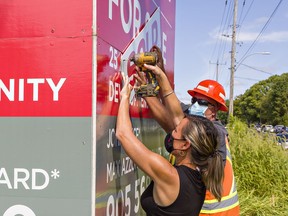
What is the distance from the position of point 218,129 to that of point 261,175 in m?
4.38

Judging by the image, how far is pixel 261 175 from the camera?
291 inches

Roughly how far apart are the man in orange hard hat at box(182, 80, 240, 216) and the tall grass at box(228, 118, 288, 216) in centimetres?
294

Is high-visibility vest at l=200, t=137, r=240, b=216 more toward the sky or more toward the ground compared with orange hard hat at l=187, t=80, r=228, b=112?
more toward the ground

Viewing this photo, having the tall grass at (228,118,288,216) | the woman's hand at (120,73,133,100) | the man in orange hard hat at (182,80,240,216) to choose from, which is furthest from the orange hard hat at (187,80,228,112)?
the tall grass at (228,118,288,216)

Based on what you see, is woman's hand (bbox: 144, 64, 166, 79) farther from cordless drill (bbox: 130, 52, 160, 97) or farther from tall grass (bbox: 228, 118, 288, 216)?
tall grass (bbox: 228, 118, 288, 216)

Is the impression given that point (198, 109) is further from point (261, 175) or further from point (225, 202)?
point (261, 175)

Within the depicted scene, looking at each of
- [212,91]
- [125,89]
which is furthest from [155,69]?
[212,91]

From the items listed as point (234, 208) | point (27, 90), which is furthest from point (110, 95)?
point (234, 208)

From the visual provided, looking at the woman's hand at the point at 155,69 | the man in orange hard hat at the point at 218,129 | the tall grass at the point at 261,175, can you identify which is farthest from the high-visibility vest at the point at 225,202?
the tall grass at the point at 261,175

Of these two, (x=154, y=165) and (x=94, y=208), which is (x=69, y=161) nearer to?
(x=94, y=208)

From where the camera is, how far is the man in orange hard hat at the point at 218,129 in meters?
3.50

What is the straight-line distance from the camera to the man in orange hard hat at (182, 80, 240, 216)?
3.50 metres

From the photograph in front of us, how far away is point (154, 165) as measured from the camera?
2160 mm

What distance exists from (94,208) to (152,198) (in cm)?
42
